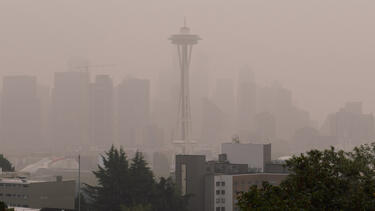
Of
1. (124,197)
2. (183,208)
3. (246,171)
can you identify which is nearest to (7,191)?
(124,197)

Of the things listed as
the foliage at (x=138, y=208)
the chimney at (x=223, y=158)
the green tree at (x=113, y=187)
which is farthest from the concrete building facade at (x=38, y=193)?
the chimney at (x=223, y=158)

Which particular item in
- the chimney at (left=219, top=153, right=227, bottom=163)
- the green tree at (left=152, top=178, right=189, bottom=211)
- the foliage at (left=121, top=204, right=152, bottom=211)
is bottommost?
the foliage at (left=121, top=204, right=152, bottom=211)

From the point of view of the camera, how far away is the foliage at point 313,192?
26877 millimetres

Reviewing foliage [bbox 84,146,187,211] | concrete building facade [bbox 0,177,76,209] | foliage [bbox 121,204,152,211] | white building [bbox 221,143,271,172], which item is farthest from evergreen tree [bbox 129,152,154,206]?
white building [bbox 221,143,271,172]

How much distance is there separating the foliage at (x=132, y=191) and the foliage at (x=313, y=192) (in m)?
53.3

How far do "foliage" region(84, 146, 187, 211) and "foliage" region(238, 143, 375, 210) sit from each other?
53.3 metres

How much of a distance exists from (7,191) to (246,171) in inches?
1056

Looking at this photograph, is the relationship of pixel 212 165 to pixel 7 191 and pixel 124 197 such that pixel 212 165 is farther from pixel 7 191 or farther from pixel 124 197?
pixel 7 191

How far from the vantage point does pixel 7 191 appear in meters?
84.4

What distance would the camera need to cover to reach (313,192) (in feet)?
89.9

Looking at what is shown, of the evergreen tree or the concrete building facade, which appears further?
the evergreen tree

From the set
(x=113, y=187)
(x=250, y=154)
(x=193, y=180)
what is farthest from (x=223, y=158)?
(x=113, y=187)

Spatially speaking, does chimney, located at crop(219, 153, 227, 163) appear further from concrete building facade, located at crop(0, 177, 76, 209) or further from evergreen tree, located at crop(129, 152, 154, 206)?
concrete building facade, located at crop(0, 177, 76, 209)

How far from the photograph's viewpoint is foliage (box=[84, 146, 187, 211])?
268 feet
